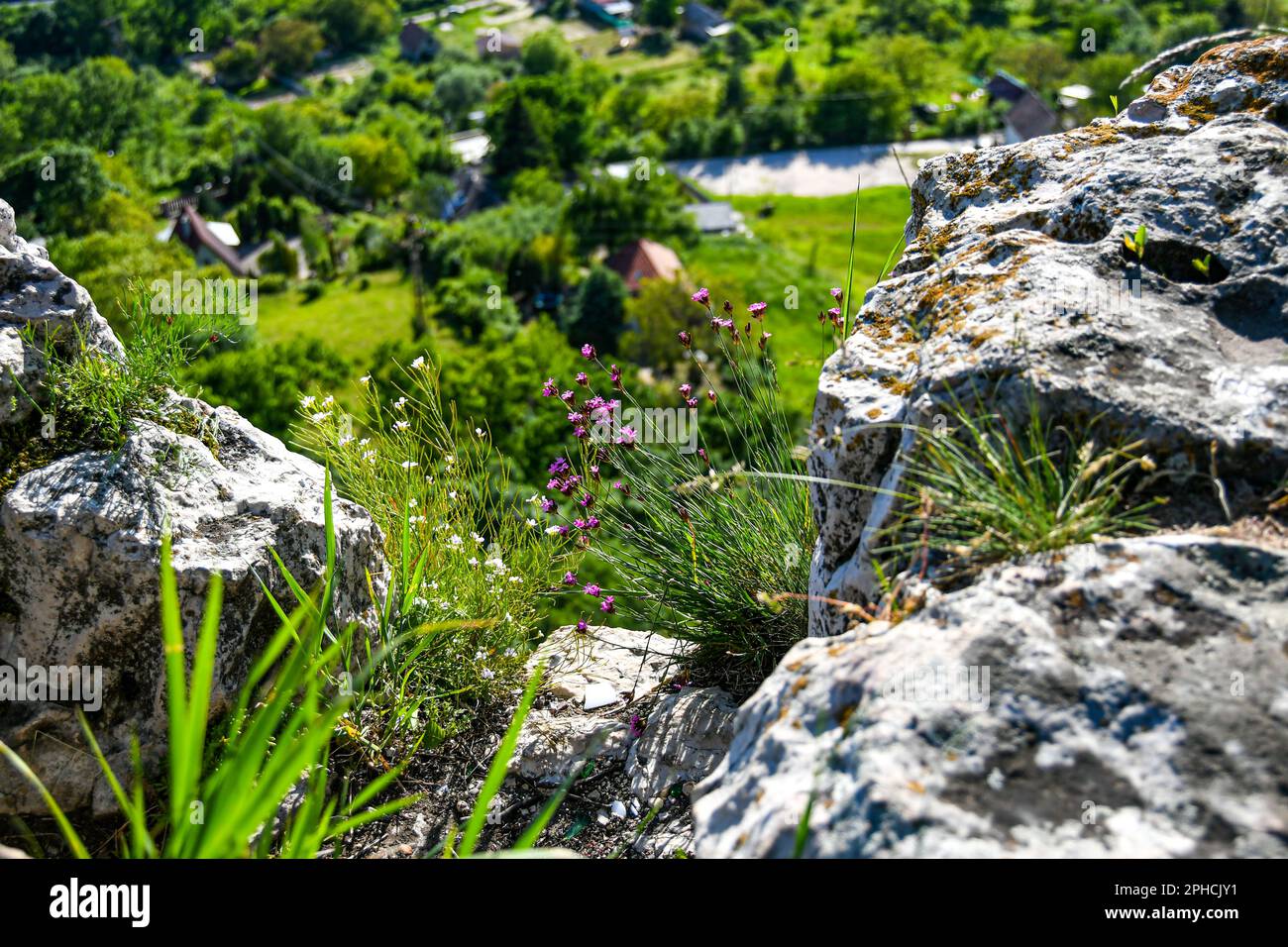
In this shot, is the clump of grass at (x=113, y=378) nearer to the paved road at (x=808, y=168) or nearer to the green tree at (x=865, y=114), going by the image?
the paved road at (x=808, y=168)

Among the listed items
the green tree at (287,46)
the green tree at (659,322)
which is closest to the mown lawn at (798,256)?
the green tree at (659,322)

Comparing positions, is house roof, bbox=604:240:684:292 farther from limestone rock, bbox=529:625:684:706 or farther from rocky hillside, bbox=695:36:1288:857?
rocky hillside, bbox=695:36:1288:857

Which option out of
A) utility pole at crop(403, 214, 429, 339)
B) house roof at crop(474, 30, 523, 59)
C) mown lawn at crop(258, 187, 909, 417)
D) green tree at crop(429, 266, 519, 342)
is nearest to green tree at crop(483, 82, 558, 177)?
utility pole at crop(403, 214, 429, 339)

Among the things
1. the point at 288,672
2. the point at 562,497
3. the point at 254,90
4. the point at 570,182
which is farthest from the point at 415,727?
the point at 254,90

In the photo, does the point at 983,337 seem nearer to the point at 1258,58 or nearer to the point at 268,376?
the point at 1258,58

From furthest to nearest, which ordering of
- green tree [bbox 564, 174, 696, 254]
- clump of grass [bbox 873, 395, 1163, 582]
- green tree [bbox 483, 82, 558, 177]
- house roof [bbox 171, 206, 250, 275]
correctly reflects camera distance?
1. green tree [bbox 483, 82, 558, 177]
2. house roof [bbox 171, 206, 250, 275]
3. green tree [bbox 564, 174, 696, 254]
4. clump of grass [bbox 873, 395, 1163, 582]

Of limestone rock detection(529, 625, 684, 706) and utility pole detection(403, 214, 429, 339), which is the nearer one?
limestone rock detection(529, 625, 684, 706)

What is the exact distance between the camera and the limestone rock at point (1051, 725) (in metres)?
2.11

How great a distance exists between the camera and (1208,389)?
114 inches

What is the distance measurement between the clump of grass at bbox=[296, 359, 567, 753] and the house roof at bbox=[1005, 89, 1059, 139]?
8252 centimetres

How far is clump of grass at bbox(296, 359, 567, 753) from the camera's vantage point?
13.3 ft

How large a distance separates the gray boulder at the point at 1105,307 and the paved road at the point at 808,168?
236 ft

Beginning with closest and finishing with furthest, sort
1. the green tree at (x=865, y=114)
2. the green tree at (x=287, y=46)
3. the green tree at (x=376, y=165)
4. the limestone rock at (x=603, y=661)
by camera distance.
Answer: the limestone rock at (x=603, y=661) → the green tree at (x=376, y=165) → the green tree at (x=865, y=114) → the green tree at (x=287, y=46)
